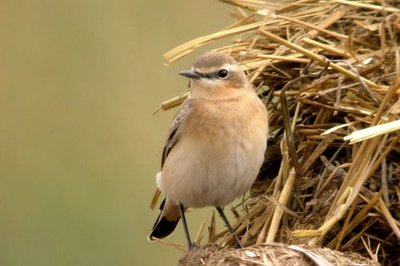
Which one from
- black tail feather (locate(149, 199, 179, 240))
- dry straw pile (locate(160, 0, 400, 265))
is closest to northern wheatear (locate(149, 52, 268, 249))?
dry straw pile (locate(160, 0, 400, 265))

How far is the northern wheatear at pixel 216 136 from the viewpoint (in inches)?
324

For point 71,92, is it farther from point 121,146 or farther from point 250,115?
point 250,115

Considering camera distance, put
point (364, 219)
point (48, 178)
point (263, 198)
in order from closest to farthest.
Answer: point (364, 219), point (263, 198), point (48, 178)

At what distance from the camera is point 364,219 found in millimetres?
7633

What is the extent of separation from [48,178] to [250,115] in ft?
10.8

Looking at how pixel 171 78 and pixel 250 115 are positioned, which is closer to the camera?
pixel 250 115

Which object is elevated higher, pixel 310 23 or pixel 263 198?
pixel 310 23

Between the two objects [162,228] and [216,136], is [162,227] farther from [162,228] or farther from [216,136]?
[216,136]

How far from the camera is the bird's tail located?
8.74 meters

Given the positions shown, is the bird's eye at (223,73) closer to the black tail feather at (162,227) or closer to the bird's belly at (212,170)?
the bird's belly at (212,170)

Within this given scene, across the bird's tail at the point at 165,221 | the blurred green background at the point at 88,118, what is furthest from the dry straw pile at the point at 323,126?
the blurred green background at the point at 88,118

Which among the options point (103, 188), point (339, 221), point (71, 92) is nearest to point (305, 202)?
point (339, 221)

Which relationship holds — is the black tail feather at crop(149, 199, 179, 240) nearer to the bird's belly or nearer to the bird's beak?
the bird's belly

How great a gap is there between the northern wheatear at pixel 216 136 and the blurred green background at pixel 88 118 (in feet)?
7.34
